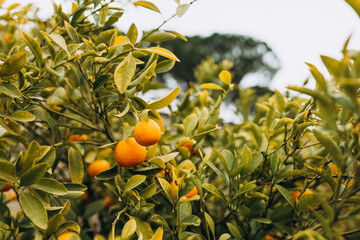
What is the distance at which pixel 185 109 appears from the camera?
3.48 feet

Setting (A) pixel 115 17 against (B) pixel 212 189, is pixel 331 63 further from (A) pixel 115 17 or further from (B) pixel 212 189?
(A) pixel 115 17

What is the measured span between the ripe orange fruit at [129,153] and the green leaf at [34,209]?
0.63 feet

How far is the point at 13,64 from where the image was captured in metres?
0.52

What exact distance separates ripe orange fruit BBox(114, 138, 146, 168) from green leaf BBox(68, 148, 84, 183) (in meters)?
0.10

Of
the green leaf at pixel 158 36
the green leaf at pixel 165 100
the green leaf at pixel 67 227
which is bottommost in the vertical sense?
the green leaf at pixel 67 227

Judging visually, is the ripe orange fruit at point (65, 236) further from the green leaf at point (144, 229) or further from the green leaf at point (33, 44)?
the green leaf at point (33, 44)

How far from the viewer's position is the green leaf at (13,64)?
515 mm

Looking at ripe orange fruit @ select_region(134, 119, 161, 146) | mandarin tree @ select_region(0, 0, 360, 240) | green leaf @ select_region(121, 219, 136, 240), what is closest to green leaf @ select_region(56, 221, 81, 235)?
mandarin tree @ select_region(0, 0, 360, 240)

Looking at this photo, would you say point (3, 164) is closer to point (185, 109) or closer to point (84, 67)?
point (84, 67)

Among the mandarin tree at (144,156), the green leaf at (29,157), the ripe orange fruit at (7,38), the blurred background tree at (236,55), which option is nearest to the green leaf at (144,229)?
the mandarin tree at (144,156)

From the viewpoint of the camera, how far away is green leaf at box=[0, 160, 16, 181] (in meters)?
0.43

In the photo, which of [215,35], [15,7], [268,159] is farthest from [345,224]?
[215,35]

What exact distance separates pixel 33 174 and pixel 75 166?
0.20 meters

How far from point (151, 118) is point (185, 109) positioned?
18.7 inches
